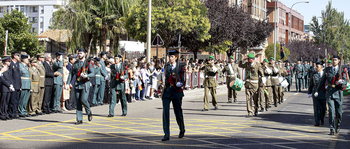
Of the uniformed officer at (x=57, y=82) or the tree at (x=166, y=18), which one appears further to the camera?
the tree at (x=166, y=18)

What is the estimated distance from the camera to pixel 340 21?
102125 mm

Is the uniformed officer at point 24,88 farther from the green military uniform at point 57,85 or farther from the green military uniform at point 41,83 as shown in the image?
the green military uniform at point 57,85

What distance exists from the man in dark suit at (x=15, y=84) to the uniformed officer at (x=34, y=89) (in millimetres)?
540

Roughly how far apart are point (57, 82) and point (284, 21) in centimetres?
9790

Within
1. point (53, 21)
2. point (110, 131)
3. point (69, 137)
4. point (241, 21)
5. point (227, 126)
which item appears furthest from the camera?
point (241, 21)

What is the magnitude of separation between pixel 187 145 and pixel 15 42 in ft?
120

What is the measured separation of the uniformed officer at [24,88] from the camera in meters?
12.0

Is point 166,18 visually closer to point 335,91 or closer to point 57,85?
point 57,85

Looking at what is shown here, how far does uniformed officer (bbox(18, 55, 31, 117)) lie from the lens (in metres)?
12.0

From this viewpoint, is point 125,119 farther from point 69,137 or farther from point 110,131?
point 69,137

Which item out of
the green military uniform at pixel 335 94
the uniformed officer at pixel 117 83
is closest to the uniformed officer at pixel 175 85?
the green military uniform at pixel 335 94

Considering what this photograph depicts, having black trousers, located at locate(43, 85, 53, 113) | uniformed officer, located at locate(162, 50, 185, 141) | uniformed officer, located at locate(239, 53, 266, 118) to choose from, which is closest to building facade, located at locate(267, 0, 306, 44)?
uniformed officer, located at locate(239, 53, 266, 118)

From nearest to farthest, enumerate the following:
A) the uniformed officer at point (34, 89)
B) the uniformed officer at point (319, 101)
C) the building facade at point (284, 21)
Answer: the uniformed officer at point (319, 101)
the uniformed officer at point (34, 89)
the building facade at point (284, 21)

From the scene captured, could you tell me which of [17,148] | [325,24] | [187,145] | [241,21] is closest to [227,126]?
[187,145]
